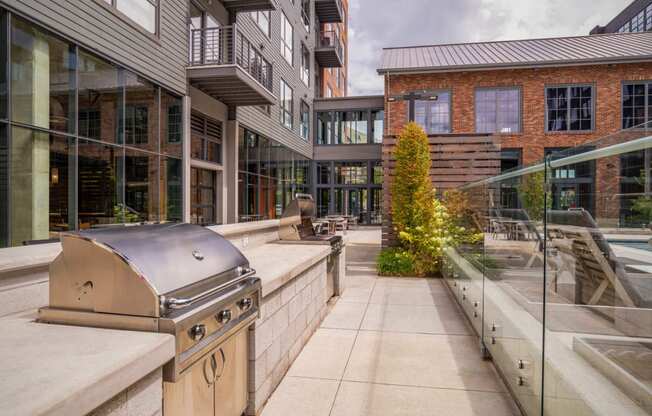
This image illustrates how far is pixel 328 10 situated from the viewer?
25234 mm

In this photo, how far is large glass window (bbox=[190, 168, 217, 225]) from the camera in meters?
11.2

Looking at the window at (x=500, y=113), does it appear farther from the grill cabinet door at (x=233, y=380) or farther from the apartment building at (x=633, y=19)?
the apartment building at (x=633, y=19)

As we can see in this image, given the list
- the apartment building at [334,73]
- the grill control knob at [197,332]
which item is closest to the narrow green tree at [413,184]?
the grill control knob at [197,332]

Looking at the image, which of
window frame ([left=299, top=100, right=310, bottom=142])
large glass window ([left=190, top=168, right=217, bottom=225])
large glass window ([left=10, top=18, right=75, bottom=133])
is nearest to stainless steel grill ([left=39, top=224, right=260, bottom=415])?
large glass window ([left=10, top=18, right=75, bottom=133])

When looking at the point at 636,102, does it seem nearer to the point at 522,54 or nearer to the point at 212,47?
the point at 522,54

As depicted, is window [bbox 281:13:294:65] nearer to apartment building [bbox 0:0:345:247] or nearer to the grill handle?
apartment building [bbox 0:0:345:247]

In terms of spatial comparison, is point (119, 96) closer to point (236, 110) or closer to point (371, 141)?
point (236, 110)

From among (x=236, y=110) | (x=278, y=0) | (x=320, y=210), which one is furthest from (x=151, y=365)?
(x=320, y=210)

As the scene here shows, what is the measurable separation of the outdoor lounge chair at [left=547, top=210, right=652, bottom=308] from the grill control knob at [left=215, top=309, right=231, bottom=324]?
6.89 ft

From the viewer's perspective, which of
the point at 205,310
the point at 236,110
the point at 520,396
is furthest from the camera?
the point at 236,110

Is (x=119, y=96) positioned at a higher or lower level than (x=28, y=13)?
lower

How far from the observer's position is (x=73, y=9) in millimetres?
6895

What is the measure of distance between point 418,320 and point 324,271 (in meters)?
1.43

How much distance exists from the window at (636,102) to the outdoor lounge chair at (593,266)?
768 inches
